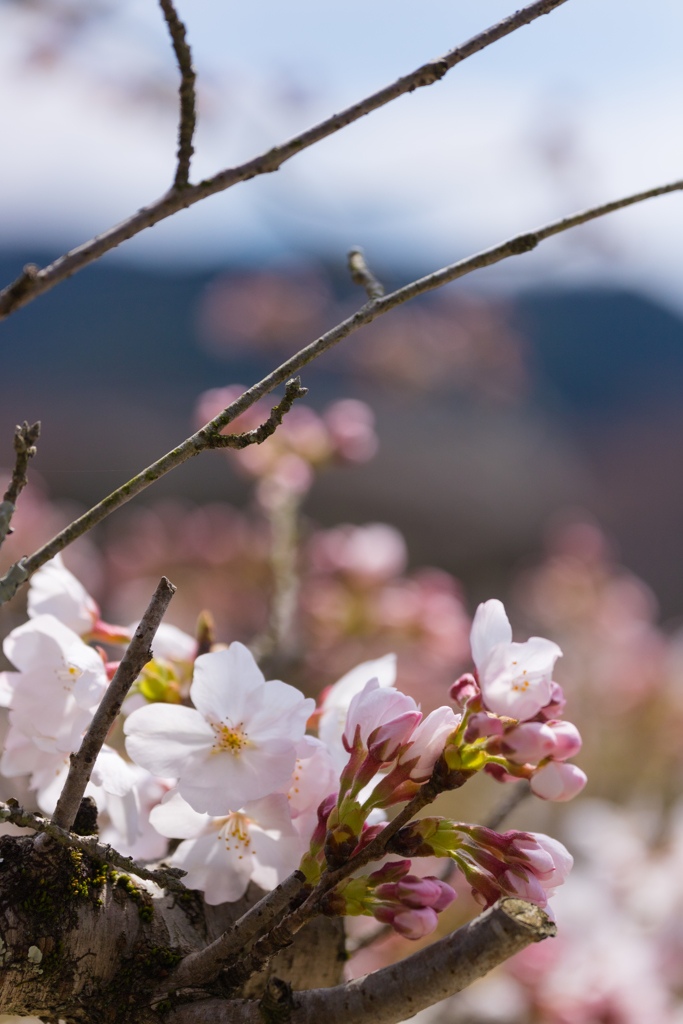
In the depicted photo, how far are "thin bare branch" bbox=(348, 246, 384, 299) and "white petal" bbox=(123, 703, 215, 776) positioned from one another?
0.79ft

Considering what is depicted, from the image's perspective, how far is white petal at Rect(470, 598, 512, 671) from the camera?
1.17 ft

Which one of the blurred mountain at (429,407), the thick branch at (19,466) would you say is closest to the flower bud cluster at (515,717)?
the thick branch at (19,466)

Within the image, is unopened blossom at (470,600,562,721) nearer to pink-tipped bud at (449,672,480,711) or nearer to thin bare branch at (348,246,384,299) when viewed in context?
pink-tipped bud at (449,672,480,711)

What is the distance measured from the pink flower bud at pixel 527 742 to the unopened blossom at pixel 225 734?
0.10m

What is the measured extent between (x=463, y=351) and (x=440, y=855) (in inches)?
148

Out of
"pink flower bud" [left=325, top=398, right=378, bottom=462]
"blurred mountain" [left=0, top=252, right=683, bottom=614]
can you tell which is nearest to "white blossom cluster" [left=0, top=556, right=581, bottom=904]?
"pink flower bud" [left=325, top=398, right=378, bottom=462]

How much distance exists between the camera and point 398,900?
34 cm

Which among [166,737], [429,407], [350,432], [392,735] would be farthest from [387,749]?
[429,407]

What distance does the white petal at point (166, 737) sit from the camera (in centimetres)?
36

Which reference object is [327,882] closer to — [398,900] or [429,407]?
[398,900]

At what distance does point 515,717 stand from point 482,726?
0.02 m

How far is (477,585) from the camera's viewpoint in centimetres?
363

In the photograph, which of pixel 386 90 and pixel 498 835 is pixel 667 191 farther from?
pixel 498 835

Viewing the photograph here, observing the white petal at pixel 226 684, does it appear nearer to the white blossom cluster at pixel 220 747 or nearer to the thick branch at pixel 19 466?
the white blossom cluster at pixel 220 747
